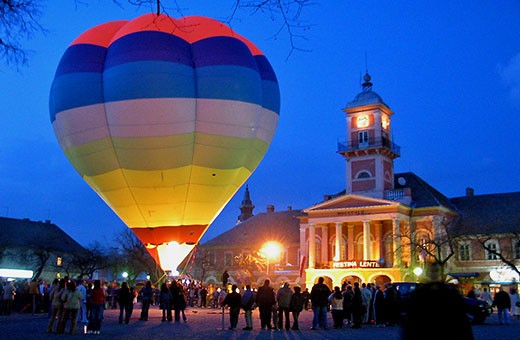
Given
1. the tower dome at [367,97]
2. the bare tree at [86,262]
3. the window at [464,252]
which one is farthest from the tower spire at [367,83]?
the bare tree at [86,262]

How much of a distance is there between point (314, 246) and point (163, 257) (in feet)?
110

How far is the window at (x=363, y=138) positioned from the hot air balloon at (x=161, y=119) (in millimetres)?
33264

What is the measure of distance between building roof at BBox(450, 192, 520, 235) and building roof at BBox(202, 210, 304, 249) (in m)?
15.0

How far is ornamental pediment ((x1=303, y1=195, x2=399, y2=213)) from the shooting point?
49344 mm

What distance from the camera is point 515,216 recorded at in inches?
1937

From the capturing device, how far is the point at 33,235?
67.3 meters

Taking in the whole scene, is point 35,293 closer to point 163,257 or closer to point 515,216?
point 163,257

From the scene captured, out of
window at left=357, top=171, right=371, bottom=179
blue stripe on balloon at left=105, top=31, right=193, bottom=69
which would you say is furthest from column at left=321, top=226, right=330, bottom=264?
blue stripe on balloon at left=105, top=31, right=193, bottom=69

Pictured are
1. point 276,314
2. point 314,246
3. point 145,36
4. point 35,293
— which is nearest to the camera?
point 276,314

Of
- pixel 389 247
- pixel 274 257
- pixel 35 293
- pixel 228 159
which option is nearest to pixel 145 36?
pixel 228 159

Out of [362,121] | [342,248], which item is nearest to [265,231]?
[342,248]

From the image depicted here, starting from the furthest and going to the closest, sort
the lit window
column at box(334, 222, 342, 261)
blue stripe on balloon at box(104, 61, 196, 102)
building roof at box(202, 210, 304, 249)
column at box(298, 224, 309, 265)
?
building roof at box(202, 210, 304, 249) → column at box(298, 224, 309, 265) → the lit window → column at box(334, 222, 342, 261) → blue stripe on balloon at box(104, 61, 196, 102)

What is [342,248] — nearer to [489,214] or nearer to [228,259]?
[489,214]

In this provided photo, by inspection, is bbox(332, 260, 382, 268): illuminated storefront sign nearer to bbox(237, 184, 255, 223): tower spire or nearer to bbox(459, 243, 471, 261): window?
bbox(459, 243, 471, 261): window
